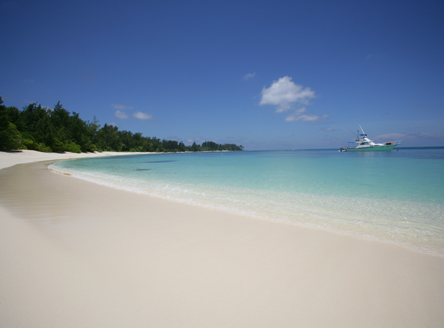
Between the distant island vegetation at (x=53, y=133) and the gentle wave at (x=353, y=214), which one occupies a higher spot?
the distant island vegetation at (x=53, y=133)

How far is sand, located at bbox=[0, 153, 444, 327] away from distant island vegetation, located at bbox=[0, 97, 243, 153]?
39.4 meters

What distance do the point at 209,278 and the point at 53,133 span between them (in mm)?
54629

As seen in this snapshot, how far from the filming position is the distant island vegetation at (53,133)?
102ft

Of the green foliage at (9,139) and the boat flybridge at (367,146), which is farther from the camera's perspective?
the boat flybridge at (367,146)

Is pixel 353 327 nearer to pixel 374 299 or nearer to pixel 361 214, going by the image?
pixel 374 299

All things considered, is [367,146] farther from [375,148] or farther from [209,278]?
[209,278]

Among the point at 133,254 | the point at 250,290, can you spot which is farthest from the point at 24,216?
the point at 250,290

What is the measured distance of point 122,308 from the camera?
1727mm

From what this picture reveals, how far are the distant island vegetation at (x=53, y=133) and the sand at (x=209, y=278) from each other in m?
39.4

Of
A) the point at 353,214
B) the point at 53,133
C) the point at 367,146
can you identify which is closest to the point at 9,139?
the point at 53,133

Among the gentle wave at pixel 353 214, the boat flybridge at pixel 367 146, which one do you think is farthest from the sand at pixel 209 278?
the boat flybridge at pixel 367 146

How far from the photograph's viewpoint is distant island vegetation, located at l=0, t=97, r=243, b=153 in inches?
1219

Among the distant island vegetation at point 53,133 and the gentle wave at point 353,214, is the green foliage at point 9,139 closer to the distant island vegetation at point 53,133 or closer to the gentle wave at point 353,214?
the distant island vegetation at point 53,133

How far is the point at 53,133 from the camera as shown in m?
42.5
